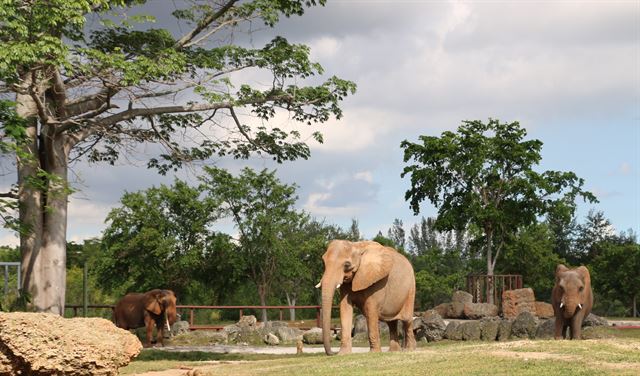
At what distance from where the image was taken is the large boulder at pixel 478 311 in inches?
1534

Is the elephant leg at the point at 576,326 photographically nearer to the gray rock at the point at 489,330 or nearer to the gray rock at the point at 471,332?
the gray rock at the point at 489,330

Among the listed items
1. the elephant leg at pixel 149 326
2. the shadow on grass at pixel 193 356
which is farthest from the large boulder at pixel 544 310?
the shadow on grass at pixel 193 356

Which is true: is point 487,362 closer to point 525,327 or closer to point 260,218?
point 525,327

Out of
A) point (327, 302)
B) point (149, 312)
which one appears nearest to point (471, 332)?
point (149, 312)

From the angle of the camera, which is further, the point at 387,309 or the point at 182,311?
the point at 182,311

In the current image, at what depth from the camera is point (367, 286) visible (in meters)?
17.8

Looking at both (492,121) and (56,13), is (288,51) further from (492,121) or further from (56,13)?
(492,121)

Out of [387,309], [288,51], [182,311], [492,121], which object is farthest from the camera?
[182,311]

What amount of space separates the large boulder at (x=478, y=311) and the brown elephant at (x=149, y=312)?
14344 millimetres

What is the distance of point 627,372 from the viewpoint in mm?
12266

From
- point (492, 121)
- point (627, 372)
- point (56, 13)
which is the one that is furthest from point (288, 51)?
point (492, 121)

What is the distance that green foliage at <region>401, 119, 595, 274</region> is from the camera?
48281 mm

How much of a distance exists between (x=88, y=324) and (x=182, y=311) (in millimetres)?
41065

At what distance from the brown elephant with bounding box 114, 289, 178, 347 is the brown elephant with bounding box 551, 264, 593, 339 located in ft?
45.2
